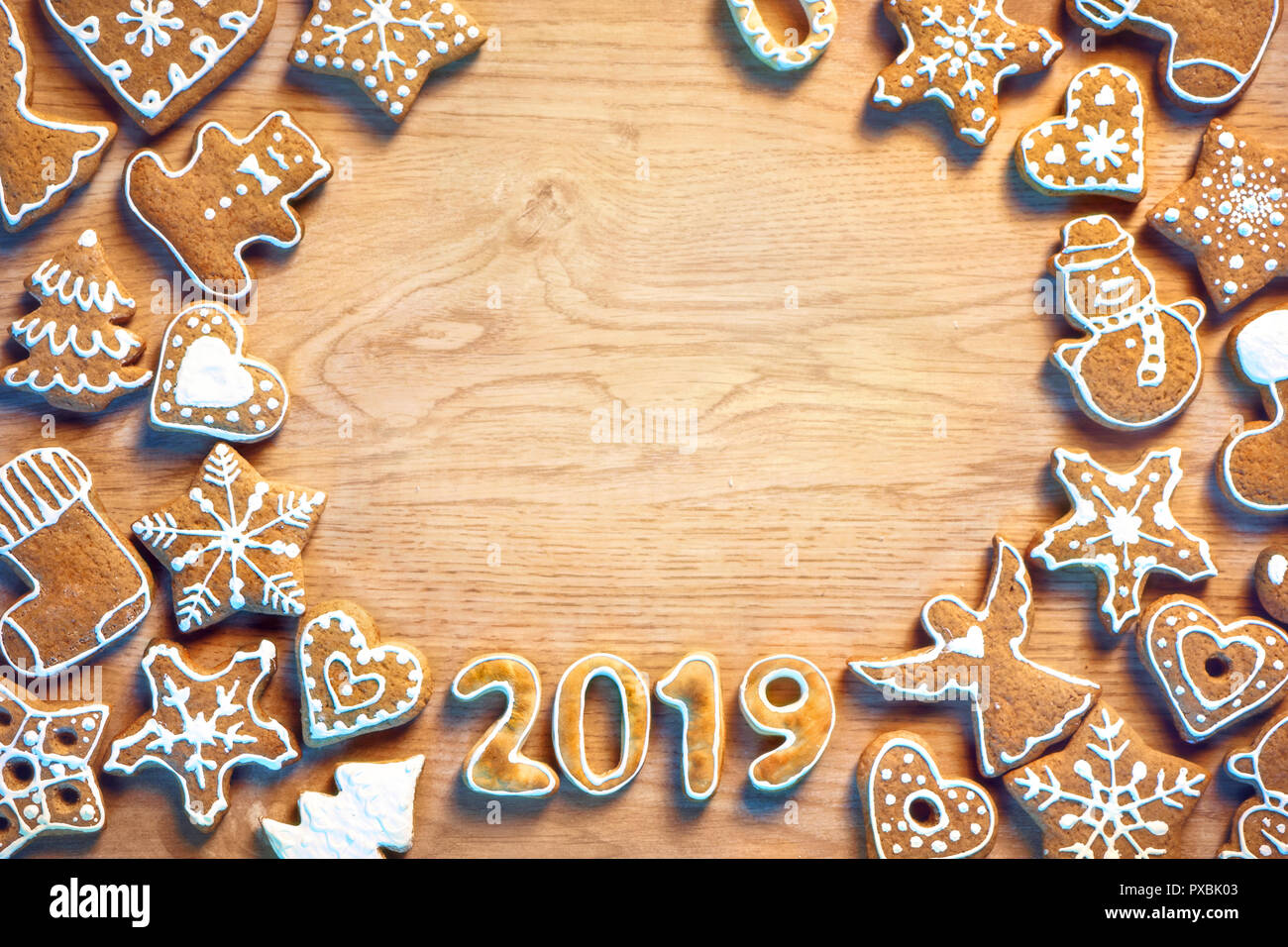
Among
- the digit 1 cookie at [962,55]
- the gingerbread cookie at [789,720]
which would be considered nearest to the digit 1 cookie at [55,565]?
the gingerbread cookie at [789,720]

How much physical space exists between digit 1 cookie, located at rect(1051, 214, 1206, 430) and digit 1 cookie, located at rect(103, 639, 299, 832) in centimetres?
138

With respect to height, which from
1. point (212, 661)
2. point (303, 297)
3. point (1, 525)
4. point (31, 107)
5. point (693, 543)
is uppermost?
point (31, 107)

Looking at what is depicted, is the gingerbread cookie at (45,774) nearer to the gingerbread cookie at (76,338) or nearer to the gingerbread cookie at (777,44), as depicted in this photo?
the gingerbread cookie at (76,338)

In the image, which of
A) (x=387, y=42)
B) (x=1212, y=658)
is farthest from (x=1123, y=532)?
(x=387, y=42)

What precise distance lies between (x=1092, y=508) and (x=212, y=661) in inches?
55.8

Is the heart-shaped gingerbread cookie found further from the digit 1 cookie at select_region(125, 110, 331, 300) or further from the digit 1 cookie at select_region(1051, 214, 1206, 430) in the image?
the digit 1 cookie at select_region(125, 110, 331, 300)

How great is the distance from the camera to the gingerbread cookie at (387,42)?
149 centimetres

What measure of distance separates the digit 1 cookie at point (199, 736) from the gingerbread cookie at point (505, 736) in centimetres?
29

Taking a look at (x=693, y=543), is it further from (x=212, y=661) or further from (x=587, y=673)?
(x=212, y=661)

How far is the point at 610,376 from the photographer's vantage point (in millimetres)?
1527

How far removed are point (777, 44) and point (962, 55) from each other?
29cm

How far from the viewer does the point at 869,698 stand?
152 cm

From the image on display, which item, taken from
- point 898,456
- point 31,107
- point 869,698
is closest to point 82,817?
point 31,107

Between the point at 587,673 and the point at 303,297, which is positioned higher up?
the point at 303,297
